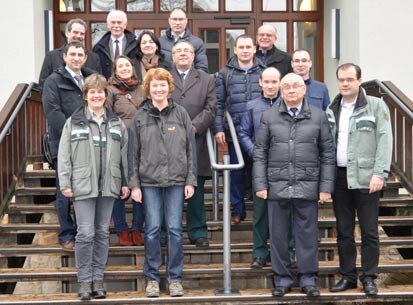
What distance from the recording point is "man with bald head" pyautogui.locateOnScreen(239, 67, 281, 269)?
5.89 meters

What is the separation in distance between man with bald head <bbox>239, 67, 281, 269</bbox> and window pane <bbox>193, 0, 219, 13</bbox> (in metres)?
4.44

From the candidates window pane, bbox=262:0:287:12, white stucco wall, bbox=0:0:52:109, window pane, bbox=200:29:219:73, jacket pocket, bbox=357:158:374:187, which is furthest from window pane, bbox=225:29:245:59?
jacket pocket, bbox=357:158:374:187

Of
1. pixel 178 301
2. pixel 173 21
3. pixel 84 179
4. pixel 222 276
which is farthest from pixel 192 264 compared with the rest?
pixel 173 21

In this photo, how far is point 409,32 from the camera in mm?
9250

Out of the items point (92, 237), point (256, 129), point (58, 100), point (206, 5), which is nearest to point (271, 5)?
point (206, 5)

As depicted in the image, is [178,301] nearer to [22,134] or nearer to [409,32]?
[22,134]

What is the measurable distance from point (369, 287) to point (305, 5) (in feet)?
19.4

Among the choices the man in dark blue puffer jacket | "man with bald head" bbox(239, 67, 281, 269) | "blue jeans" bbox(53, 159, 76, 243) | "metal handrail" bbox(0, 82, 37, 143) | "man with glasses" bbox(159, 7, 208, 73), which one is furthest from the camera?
"man with glasses" bbox(159, 7, 208, 73)

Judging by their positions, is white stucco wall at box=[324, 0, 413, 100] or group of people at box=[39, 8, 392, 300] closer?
group of people at box=[39, 8, 392, 300]

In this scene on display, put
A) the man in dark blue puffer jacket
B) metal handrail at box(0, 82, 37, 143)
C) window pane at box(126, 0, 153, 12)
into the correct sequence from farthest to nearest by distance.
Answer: window pane at box(126, 0, 153, 12), metal handrail at box(0, 82, 37, 143), the man in dark blue puffer jacket

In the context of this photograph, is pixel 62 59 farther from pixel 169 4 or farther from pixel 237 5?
pixel 237 5

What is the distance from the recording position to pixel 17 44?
30.1 feet

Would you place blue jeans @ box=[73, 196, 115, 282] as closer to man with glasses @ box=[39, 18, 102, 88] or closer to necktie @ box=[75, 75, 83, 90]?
necktie @ box=[75, 75, 83, 90]

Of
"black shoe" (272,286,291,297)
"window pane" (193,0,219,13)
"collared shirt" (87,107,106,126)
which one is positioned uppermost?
"window pane" (193,0,219,13)
